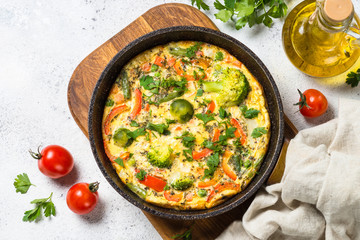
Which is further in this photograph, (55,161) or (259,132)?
(55,161)

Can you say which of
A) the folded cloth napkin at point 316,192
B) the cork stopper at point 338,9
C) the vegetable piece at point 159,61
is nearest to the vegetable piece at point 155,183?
the folded cloth napkin at point 316,192

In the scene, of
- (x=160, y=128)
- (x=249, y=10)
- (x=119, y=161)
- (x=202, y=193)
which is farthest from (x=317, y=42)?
(x=119, y=161)

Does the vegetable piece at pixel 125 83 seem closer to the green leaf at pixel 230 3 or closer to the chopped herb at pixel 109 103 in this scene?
the chopped herb at pixel 109 103

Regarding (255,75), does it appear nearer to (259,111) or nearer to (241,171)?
(259,111)

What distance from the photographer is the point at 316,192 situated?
383 centimetres

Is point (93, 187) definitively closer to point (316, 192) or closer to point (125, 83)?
point (125, 83)

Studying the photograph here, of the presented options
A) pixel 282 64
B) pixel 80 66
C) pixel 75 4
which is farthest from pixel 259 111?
pixel 75 4

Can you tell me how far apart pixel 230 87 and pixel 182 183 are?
3.45ft

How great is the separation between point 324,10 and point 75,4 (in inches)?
112

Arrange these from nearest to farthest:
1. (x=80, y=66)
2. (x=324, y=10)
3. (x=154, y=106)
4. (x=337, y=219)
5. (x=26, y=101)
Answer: (x=324, y=10) < (x=337, y=219) < (x=154, y=106) < (x=80, y=66) < (x=26, y=101)

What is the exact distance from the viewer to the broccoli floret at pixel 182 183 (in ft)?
12.9

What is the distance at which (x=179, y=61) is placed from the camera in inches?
166

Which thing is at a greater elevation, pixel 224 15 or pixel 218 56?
pixel 224 15

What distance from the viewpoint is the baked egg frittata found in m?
4.01
